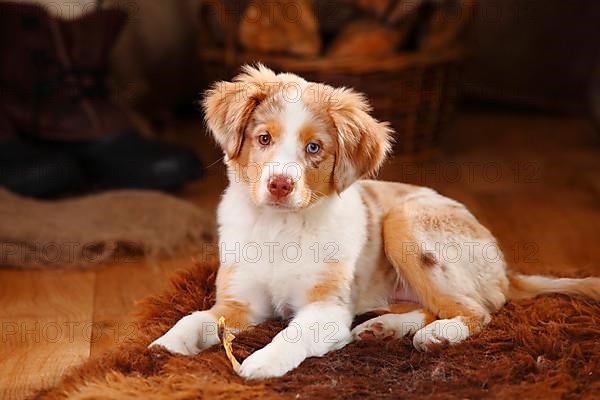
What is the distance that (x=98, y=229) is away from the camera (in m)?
2.89

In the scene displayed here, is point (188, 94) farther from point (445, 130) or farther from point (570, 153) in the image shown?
point (570, 153)

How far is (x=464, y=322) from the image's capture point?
79.2 inches

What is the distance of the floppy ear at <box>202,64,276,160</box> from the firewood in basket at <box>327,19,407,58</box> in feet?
4.90

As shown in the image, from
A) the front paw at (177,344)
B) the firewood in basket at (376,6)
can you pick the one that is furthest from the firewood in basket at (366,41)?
the front paw at (177,344)

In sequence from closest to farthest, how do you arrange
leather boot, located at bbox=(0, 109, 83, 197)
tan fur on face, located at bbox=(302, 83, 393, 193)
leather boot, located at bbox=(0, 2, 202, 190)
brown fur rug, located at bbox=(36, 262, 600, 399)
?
brown fur rug, located at bbox=(36, 262, 600, 399) < tan fur on face, located at bbox=(302, 83, 393, 193) < leather boot, located at bbox=(0, 109, 83, 197) < leather boot, located at bbox=(0, 2, 202, 190)

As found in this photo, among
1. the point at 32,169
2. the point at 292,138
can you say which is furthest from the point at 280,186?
the point at 32,169

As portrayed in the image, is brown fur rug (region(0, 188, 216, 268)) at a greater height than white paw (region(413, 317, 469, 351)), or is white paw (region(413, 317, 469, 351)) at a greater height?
white paw (region(413, 317, 469, 351))

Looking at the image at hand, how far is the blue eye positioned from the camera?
193 centimetres

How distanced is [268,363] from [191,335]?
0.78 ft

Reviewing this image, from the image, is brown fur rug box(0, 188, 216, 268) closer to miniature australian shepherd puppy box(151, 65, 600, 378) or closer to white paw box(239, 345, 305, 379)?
miniature australian shepherd puppy box(151, 65, 600, 378)

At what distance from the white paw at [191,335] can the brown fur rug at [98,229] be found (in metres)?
0.85

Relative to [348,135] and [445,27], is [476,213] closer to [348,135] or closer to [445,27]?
[445,27]

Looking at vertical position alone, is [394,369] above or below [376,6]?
below

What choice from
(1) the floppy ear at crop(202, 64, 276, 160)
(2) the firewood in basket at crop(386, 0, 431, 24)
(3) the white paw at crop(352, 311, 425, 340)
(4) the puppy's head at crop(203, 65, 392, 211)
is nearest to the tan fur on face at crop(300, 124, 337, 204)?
(4) the puppy's head at crop(203, 65, 392, 211)
